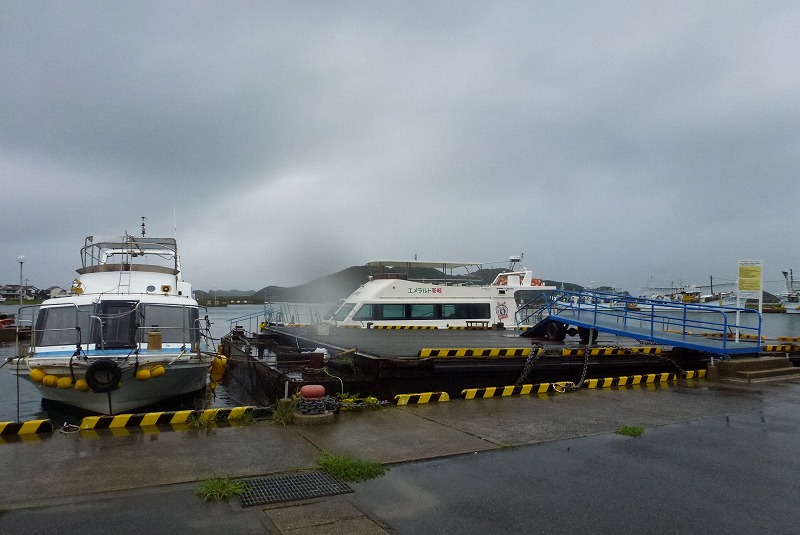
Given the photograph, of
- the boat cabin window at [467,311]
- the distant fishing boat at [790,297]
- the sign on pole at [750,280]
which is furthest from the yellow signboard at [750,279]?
the distant fishing boat at [790,297]

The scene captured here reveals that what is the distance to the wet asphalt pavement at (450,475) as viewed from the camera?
14.2ft

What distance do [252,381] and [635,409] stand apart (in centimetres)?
1002

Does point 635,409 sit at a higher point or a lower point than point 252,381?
higher

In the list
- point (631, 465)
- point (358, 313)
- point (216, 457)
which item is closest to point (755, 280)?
point (631, 465)

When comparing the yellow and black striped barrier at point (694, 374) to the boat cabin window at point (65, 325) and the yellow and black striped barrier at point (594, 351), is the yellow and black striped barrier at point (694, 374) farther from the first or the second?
the boat cabin window at point (65, 325)

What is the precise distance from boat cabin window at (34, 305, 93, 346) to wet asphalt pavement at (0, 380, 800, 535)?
5295 millimetres

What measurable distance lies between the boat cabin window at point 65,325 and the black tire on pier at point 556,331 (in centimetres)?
1295

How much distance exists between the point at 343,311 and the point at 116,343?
12.8 meters

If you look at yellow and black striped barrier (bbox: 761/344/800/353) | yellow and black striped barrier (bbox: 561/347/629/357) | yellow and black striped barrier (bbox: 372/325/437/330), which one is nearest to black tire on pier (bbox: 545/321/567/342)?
yellow and black striped barrier (bbox: 561/347/629/357)

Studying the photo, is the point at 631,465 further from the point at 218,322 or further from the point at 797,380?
the point at 218,322

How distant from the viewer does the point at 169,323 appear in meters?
12.1

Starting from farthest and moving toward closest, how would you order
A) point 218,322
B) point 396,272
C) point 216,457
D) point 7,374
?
point 218,322
point 396,272
point 7,374
point 216,457

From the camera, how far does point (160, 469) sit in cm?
545

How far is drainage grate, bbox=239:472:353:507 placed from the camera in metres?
4.74
